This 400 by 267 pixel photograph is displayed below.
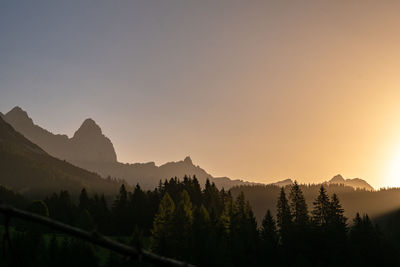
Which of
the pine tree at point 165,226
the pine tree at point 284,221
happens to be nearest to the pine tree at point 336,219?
the pine tree at point 284,221

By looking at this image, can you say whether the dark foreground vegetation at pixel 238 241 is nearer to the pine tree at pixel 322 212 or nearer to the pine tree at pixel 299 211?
the pine tree at pixel 322 212

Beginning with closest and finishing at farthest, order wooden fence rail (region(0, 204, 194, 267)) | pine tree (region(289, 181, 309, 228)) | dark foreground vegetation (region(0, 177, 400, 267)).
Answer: wooden fence rail (region(0, 204, 194, 267)), dark foreground vegetation (region(0, 177, 400, 267)), pine tree (region(289, 181, 309, 228))

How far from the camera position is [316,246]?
77.4 m

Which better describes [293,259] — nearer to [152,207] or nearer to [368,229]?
[368,229]

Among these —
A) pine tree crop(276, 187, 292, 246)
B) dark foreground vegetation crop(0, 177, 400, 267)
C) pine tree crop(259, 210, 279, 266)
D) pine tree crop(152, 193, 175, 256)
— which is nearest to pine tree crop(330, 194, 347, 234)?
A: dark foreground vegetation crop(0, 177, 400, 267)

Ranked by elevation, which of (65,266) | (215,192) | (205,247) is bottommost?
(65,266)

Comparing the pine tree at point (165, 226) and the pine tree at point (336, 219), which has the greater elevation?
the pine tree at point (336, 219)

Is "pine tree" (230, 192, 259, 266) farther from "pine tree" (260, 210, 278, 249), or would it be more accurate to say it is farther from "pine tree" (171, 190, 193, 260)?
"pine tree" (171, 190, 193, 260)

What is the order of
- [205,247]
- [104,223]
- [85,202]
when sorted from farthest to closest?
[85,202] → [104,223] → [205,247]

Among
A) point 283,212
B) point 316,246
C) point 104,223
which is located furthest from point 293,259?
point 104,223

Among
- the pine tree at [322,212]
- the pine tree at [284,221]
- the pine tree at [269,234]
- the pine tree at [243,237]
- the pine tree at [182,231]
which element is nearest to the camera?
the pine tree at [243,237]

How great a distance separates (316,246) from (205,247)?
88.6 ft

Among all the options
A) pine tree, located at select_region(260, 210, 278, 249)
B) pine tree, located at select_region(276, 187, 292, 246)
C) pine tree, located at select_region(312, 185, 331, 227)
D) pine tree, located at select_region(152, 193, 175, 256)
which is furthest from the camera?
pine tree, located at select_region(312, 185, 331, 227)

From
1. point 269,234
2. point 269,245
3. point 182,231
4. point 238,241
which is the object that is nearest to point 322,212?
point 269,234
